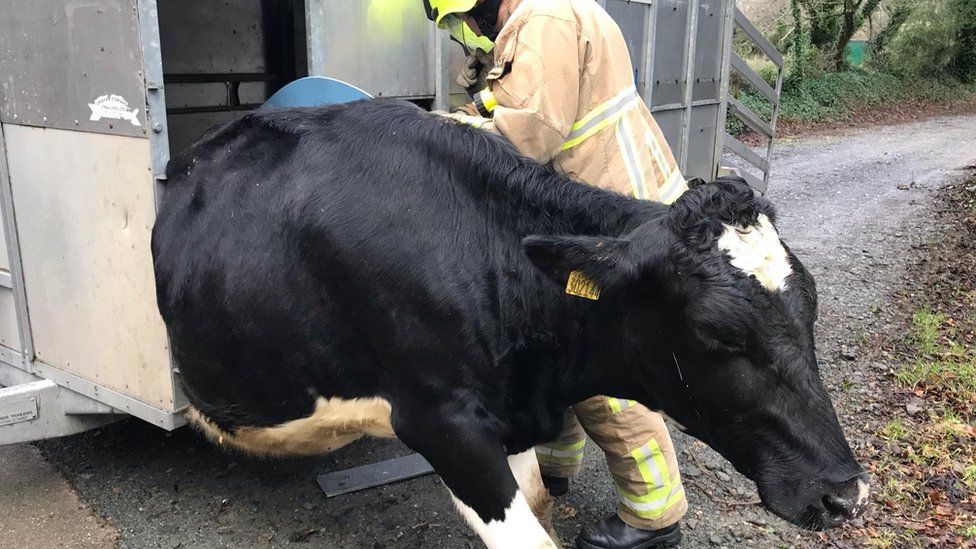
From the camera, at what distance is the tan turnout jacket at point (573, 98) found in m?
2.74

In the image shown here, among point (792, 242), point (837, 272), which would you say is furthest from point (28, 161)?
point (792, 242)

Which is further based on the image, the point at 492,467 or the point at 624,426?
the point at 624,426

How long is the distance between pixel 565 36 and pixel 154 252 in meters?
1.61

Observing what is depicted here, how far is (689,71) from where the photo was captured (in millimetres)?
6668

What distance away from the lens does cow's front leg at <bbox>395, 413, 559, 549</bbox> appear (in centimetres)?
246

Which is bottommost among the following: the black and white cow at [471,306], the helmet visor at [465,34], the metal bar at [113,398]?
the metal bar at [113,398]

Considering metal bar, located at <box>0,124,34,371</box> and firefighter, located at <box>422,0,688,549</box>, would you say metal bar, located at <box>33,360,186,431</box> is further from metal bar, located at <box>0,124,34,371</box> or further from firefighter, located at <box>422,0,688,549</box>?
Answer: firefighter, located at <box>422,0,688,549</box>


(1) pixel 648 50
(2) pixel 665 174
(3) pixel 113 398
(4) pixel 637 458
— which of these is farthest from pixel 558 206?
(1) pixel 648 50

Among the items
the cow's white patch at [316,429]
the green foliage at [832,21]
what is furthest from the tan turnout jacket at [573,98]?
the green foliage at [832,21]

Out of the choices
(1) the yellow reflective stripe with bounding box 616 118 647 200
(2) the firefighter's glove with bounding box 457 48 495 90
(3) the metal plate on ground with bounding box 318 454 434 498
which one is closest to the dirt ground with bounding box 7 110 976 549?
(3) the metal plate on ground with bounding box 318 454 434 498

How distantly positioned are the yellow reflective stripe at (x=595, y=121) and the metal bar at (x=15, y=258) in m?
2.24

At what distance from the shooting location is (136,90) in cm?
276

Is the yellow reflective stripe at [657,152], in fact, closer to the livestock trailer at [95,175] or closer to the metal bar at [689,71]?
the livestock trailer at [95,175]

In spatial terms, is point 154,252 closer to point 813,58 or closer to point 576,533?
point 576,533
